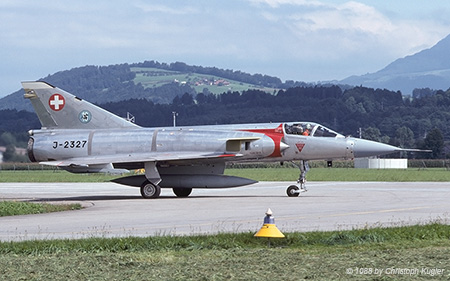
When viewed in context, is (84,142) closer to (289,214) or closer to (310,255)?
(289,214)

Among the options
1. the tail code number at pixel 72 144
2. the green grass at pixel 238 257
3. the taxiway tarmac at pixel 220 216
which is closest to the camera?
the green grass at pixel 238 257

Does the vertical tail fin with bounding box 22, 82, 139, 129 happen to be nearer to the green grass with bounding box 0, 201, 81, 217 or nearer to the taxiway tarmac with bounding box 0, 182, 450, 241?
the taxiway tarmac with bounding box 0, 182, 450, 241

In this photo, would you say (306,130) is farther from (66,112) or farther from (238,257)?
(238,257)

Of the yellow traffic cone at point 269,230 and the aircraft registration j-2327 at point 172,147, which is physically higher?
the aircraft registration j-2327 at point 172,147

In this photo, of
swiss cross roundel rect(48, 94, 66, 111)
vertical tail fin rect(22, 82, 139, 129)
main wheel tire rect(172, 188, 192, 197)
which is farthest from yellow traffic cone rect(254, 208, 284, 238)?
swiss cross roundel rect(48, 94, 66, 111)

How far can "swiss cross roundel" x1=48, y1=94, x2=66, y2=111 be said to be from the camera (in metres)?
29.7

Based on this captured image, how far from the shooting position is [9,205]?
2181 centimetres

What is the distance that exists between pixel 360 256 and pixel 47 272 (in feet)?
13.8

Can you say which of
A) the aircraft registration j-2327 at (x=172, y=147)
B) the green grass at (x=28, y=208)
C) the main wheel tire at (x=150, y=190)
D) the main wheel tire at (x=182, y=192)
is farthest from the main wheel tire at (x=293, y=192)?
the green grass at (x=28, y=208)

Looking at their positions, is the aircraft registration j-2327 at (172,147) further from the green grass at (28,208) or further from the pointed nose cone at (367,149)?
Result: the green grass at (28,208)

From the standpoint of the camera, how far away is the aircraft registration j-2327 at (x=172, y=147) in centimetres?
2798

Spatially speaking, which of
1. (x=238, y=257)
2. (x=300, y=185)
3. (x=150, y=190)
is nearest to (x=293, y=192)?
(x=300, y=185)

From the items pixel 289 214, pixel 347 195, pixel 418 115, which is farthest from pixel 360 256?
pixel 418 115

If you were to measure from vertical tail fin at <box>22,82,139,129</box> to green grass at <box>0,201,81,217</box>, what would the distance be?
6878 millimetres
